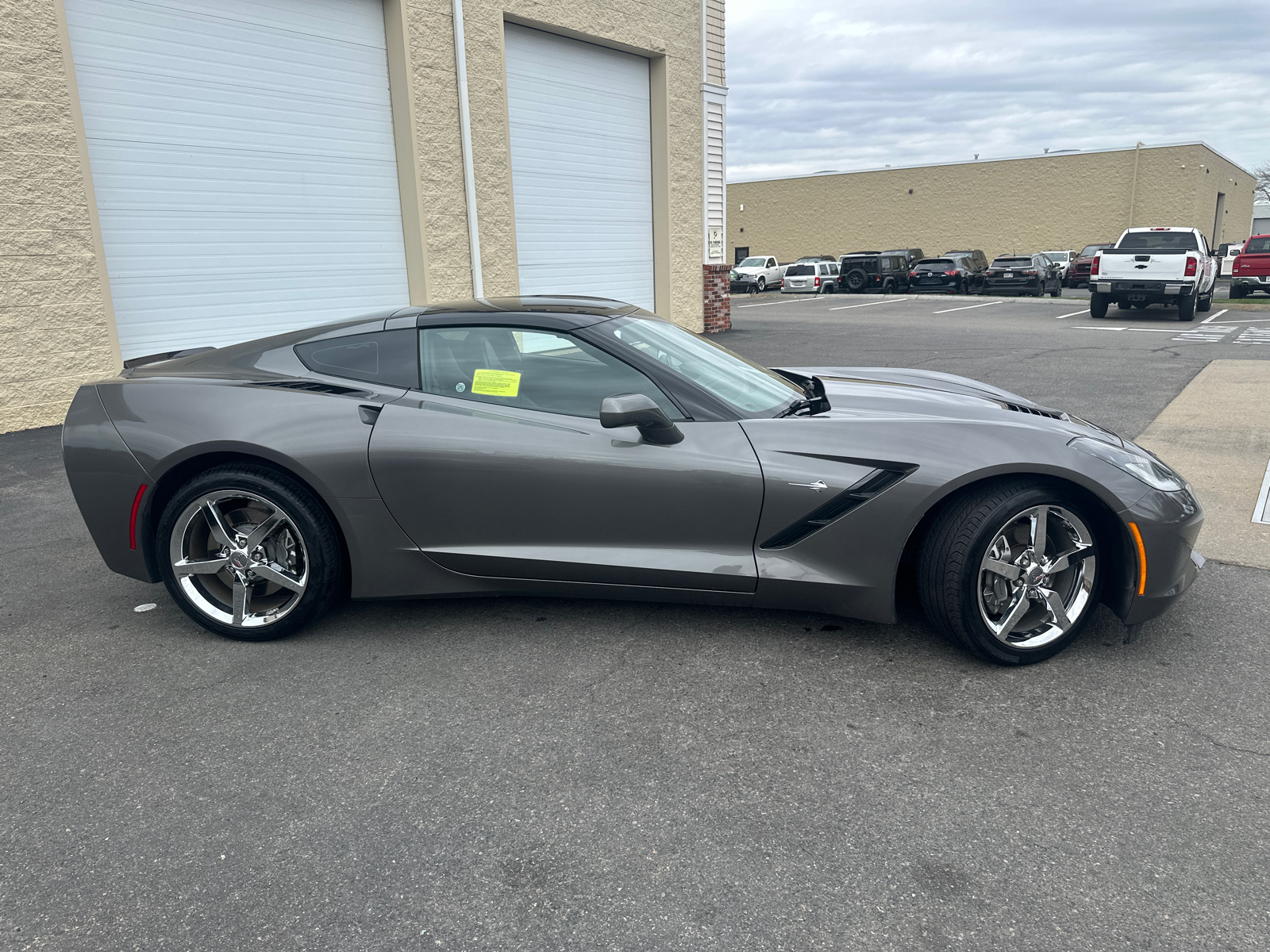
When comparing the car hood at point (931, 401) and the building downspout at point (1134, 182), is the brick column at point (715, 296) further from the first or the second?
the building downspout at point (1134, 182)

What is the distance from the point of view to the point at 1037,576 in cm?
329

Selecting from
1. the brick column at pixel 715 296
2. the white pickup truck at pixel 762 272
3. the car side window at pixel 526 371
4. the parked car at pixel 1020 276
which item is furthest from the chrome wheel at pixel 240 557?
the white pickup truck at pixel 762 272

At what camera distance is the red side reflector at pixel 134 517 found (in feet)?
12.0

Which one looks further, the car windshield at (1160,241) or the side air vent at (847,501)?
the car windshield at (1160,241)

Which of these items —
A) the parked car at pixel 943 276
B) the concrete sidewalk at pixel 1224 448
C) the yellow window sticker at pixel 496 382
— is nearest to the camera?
the yellow window sticker at pixel 496 382

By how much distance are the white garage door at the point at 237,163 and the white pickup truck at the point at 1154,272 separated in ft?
50.1

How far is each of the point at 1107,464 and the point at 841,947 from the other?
2.06 metres

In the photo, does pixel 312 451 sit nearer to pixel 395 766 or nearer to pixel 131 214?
pixel 395 766

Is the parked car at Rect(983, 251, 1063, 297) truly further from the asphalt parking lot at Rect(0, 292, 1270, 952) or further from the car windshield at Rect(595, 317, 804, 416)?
the car windshield at Rect(595, 317, 804, 416)

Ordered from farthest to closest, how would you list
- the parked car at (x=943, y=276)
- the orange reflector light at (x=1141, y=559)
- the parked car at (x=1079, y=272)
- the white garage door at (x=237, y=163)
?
the parked car at (x=1079, y=272) < the parked car at (x=943, y=276) < the white garage door at (x=237, y=163) < the orange reflector light at (x=1141, y=559)

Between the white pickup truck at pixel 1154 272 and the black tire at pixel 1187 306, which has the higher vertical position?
the white pickup truck at pixel 1154 272

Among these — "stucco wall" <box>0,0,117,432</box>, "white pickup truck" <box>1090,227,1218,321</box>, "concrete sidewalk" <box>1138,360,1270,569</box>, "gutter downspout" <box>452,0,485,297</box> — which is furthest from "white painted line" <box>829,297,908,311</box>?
"stucco wall" <box>0,0,117,432</box>

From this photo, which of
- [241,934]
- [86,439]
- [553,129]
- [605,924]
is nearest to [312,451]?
[86,439]

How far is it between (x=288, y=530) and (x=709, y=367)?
6.08 feet
